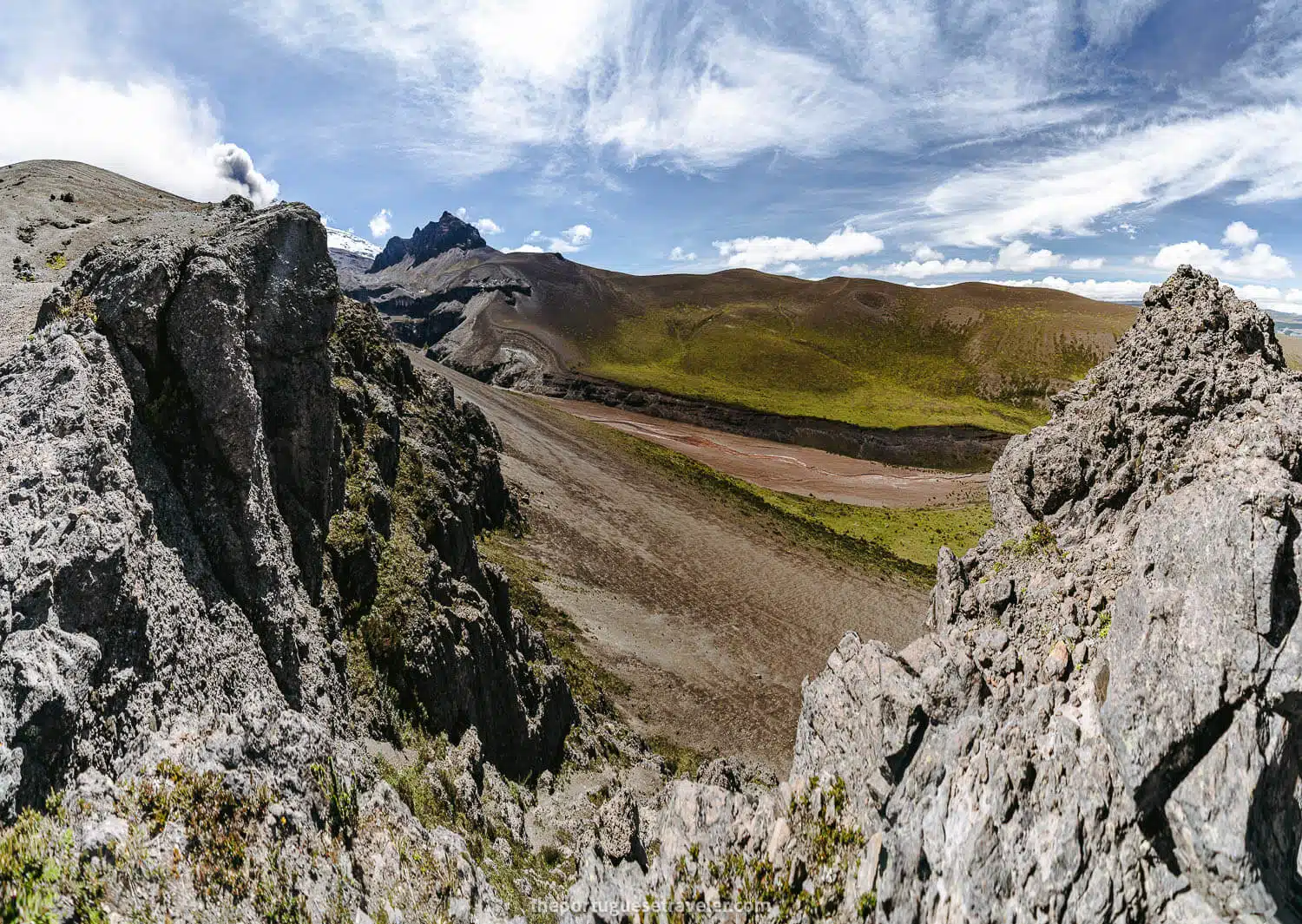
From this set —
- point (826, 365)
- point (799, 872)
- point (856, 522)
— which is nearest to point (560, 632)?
point (799, 872)

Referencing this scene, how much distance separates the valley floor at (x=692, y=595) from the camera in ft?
112

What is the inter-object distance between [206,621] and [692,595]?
3634 cm

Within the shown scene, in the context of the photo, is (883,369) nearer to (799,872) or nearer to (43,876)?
(799,872)

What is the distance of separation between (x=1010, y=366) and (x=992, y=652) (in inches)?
7504

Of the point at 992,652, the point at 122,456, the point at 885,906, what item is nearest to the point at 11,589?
the point at 122,456

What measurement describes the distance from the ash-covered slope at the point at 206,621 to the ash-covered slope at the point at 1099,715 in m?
5.92

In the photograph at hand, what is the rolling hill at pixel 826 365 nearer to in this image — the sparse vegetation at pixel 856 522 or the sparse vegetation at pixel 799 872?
the sparse vegetation at pixel 856 522

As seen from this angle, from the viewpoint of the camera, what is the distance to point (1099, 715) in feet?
30.6

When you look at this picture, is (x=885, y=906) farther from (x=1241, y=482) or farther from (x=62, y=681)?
(x=62, y=681)

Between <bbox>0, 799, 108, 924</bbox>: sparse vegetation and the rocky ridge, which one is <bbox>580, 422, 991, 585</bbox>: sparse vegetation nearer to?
the rocky ridge

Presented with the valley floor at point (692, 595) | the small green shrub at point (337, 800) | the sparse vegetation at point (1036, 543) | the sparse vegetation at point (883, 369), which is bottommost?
the valley floor at point (692, 595)

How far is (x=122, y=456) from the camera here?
34.8ft

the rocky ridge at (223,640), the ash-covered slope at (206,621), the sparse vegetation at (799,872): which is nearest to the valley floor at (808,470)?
the rocky ridge at (223,640)

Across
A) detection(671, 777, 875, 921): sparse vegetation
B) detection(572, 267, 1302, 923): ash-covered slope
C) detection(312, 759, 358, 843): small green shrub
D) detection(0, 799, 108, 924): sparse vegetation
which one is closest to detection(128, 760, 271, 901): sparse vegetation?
detection(0, 799, 108, 924): sparse vegetation
